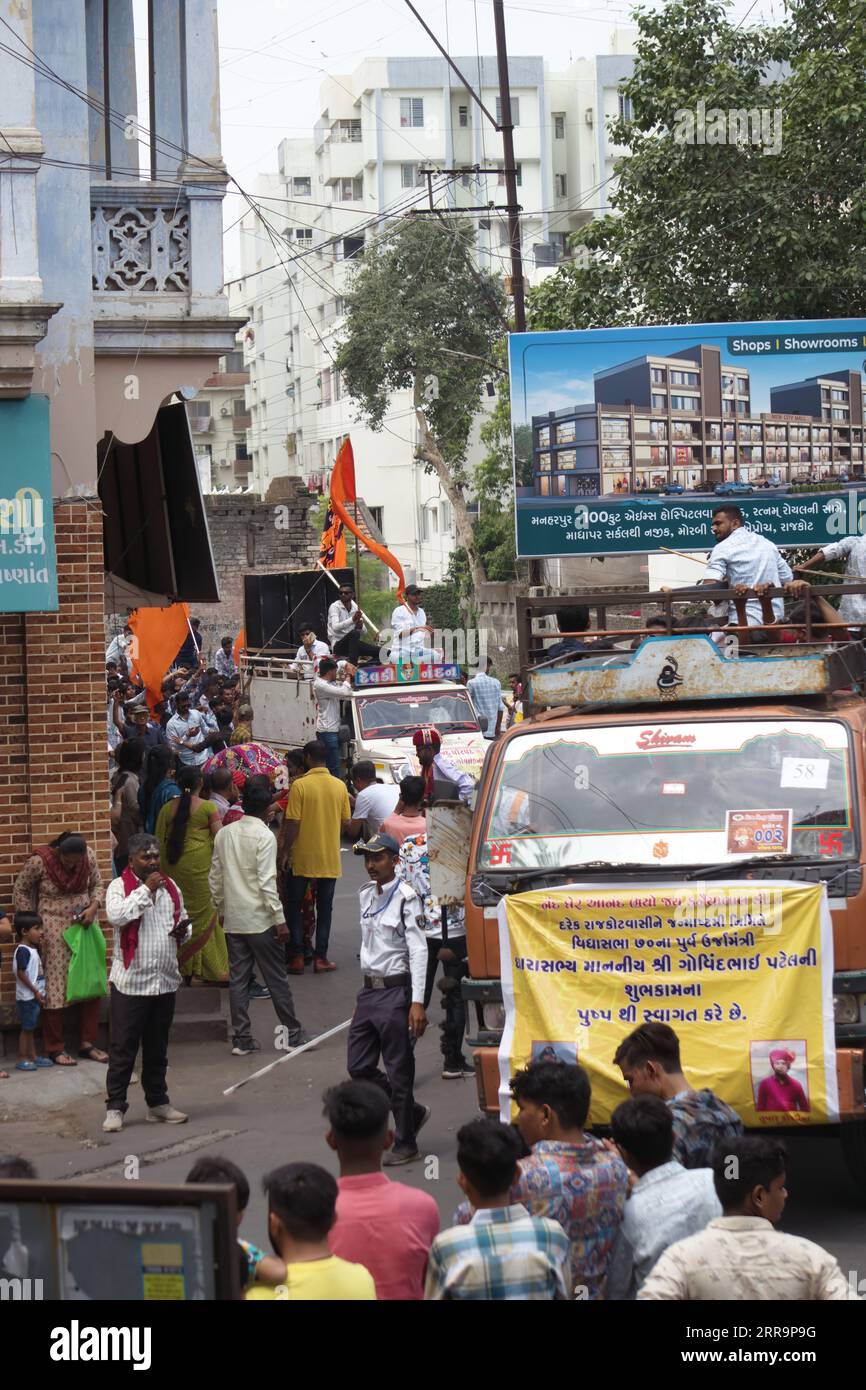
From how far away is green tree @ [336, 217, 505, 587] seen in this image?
1881 inches

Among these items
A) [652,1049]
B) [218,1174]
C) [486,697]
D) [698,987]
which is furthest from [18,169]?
[486,697]

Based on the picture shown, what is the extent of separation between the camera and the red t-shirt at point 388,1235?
4695mm

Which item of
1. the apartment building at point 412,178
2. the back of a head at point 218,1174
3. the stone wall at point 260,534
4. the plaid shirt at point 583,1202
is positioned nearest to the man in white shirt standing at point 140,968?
the plaid shirt at point 583,1202

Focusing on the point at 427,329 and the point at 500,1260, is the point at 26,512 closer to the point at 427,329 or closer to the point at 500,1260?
the point at 500,1260

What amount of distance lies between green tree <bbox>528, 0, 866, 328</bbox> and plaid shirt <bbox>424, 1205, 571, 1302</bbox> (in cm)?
1573

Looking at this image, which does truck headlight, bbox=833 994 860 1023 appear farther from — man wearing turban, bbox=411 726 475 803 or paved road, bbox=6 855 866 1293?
man wearing turban, bbox=411 726 475 803

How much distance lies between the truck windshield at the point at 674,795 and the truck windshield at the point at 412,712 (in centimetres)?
1132

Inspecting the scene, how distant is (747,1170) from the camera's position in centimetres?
457

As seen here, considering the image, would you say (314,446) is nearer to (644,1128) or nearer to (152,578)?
(152,578)

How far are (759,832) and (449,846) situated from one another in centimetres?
160

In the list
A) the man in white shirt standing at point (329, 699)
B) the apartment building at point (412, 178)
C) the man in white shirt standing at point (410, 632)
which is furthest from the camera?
the apartment building at point (412, 178)

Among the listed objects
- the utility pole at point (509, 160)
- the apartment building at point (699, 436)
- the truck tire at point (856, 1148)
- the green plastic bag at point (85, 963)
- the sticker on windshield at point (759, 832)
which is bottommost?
the truck tire at point (856, 1148)

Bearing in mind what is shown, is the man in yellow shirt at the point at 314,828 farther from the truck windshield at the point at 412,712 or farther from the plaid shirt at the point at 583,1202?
the plaid shirt at the point at 583,1202
